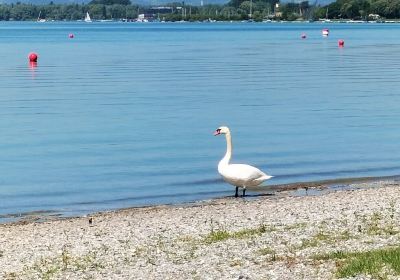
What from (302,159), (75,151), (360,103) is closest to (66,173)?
(75,151)

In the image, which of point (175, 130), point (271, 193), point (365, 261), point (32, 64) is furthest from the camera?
point (32, 64)

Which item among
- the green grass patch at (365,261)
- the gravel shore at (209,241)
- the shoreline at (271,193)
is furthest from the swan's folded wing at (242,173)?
the green grass patch at (365,261)

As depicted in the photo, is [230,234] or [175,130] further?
[175,130]

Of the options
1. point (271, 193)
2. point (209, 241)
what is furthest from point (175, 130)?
point (209, 241)

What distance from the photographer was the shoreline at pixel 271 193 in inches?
810

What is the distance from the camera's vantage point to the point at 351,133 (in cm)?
3509

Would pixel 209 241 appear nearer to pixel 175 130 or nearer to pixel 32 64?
pixel 175 130

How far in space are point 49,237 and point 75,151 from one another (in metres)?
14.6

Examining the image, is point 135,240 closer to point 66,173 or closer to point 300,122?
point 66,173

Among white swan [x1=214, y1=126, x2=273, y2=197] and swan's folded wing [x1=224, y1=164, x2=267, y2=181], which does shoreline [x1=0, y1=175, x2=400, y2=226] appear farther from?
swan's folded wing [x1=224, y1=164, x2=267, y2=181]

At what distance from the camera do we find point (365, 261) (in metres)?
12.1

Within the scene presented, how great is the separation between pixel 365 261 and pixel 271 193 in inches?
428

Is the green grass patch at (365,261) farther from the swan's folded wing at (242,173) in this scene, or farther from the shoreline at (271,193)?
the shoreline at (271,193)

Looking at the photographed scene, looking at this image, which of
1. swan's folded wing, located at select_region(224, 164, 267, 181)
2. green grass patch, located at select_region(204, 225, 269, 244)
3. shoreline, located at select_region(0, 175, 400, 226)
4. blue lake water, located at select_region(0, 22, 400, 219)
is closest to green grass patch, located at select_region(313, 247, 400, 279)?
green grass patch, located at select_region(204, 225, 269, 244)
